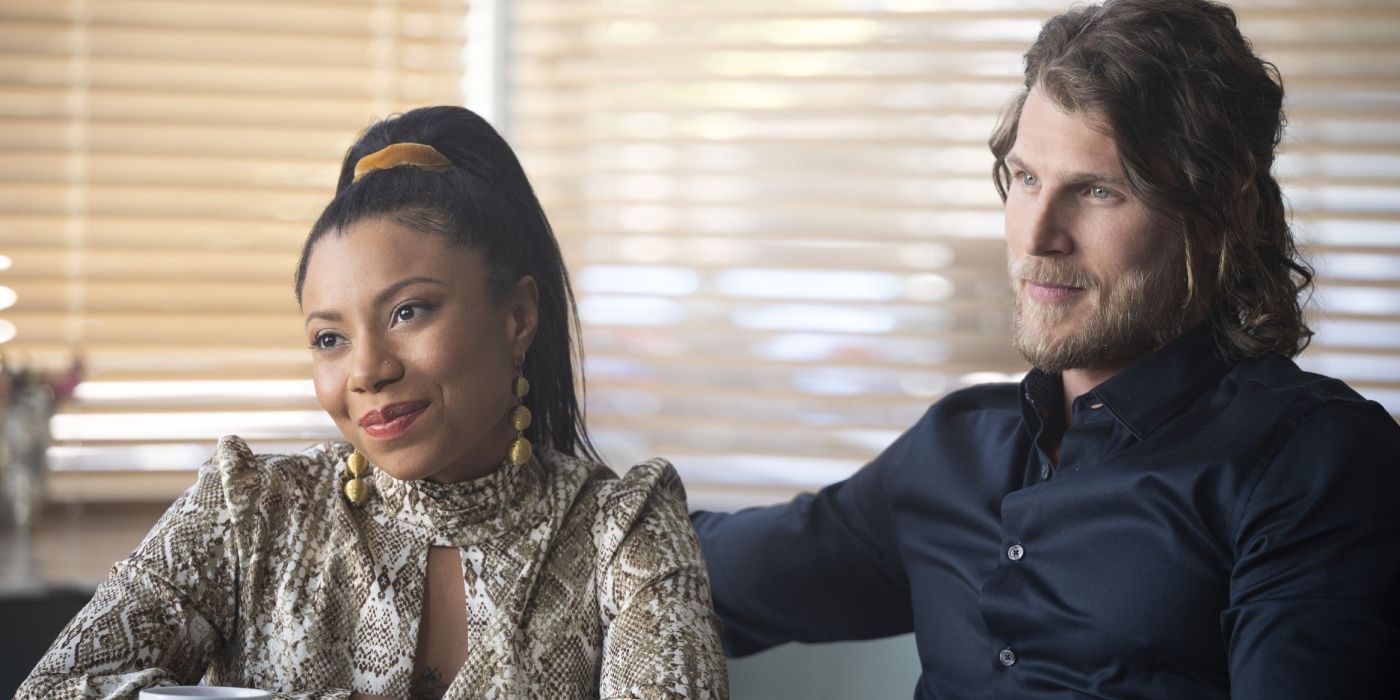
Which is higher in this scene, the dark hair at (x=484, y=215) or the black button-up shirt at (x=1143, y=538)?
the dark hair at (x=484, y=215)

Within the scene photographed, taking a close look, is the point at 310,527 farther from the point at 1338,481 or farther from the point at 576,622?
the point at 1338,481

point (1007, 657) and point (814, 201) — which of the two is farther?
point (814, 201)

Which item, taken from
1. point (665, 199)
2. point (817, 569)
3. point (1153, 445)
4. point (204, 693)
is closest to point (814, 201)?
point (665, 199)

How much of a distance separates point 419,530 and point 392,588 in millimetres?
65

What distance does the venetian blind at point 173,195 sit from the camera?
2660 millimetres

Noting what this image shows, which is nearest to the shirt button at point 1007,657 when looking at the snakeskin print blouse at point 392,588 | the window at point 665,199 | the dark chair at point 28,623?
the snakeskin print blouse at point 392,588

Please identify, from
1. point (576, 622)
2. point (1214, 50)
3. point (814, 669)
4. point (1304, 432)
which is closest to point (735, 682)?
point (814, 669)

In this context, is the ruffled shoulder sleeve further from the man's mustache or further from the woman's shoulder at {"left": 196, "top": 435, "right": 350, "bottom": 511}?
the man's mustache

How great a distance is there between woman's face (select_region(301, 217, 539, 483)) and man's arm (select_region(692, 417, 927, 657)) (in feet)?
2.01

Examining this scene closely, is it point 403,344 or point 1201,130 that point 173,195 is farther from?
point 1201,130

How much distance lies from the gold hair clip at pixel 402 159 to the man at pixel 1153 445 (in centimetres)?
66

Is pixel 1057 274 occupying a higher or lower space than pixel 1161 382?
higher

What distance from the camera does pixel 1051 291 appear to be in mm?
1550

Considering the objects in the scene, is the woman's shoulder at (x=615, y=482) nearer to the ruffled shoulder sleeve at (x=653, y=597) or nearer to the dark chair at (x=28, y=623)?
the ruffled shoulder sleeve at (x=653, y=597)
